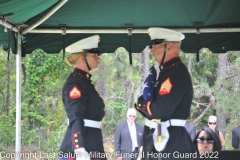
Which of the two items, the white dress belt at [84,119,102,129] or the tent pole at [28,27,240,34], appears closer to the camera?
the white dress belt at [84,119,102,129]

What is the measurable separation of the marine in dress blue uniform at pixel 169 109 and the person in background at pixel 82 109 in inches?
15.9

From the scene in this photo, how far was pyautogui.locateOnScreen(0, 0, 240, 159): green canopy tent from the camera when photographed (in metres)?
4.44

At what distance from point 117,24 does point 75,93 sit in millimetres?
1335

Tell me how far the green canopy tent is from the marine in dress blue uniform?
34.0 inches

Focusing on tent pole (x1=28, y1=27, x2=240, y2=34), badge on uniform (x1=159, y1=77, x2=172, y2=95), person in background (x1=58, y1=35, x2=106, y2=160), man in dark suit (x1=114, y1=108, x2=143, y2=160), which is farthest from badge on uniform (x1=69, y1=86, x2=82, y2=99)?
man in dark suit (x1=114, y1=108, x2=143, y2=160)

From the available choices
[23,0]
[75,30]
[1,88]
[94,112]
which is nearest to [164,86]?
[94,112]

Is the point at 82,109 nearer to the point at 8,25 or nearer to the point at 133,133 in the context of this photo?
the point at 8,25

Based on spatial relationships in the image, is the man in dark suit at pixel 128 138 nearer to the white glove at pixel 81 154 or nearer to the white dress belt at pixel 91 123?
the white dress belt at pixel 91 123

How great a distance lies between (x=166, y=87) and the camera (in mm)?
3646

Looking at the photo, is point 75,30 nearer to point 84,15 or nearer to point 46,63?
point 84,15

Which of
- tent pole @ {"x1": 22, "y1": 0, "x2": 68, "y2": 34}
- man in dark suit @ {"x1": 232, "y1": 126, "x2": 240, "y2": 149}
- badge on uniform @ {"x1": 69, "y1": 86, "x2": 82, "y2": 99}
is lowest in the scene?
man in dark suit @ {"x1": 232, "y1": 126, "x2": 240, "y2": 149}

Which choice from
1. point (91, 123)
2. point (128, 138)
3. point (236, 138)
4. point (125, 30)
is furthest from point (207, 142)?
point (128, 138)

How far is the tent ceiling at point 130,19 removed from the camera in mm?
4434

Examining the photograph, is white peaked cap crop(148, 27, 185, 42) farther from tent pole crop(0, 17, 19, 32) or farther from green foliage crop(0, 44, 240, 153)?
green foliage crop(0, 44, 240, 153)
